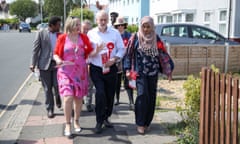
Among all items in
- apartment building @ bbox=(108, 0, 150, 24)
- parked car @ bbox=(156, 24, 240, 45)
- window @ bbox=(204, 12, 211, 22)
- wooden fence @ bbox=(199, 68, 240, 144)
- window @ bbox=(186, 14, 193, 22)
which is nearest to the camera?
wooden fence @ bbox=(199, 68, 240, 144)

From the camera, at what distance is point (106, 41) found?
5453 millimetres

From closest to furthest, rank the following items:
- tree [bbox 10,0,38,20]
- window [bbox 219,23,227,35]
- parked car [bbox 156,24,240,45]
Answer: parked car [bbox 156,24,240,45] < window [bbox 219,23,227,35] < tree [bbox 10,0,38,20]

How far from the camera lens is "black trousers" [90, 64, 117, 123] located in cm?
546

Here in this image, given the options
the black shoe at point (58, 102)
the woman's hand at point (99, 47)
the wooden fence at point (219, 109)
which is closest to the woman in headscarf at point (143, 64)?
the woman's hand at point (99, 47)

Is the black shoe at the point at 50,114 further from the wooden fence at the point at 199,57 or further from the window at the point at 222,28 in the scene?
the window at the point at 222,28

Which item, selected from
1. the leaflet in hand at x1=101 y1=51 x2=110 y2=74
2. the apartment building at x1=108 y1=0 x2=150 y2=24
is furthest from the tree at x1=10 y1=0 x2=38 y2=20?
the leaflet in hand at x1=101 y1=51 x2=110 y2=74

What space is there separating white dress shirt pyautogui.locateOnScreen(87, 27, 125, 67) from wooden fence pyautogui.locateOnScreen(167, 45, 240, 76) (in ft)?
17.0

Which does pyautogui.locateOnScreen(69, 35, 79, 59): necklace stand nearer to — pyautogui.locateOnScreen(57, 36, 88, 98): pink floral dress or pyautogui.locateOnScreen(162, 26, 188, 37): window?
pyautogui.locateOnScreen(57, 36, 88, 98): pink floral dress

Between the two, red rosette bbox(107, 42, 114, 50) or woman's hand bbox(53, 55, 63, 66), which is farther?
red rosette bbox(107, 42, 114, 50)

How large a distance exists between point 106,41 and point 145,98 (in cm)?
101

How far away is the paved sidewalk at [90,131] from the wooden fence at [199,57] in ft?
A: 13.6

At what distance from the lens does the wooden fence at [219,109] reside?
3.45m

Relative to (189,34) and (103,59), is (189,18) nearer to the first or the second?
(189,34)

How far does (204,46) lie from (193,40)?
2.43 m
